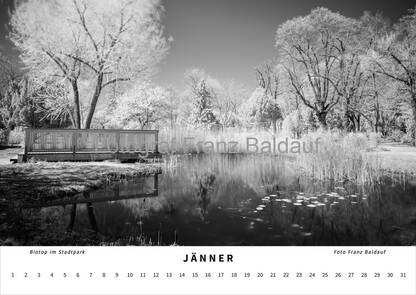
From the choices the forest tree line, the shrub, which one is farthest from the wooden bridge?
the shrub

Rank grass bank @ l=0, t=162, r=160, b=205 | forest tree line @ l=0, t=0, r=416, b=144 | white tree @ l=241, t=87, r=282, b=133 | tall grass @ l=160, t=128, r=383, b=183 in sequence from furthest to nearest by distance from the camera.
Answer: white tree @ l=241, t=87, r=282, b=133 → forest tree line @ l=0, t=0, r=416, b=144 → tall grass @ l=160, t=128, r=383, b=183 → grass bank @ l=0, t=162, r=160, b=205

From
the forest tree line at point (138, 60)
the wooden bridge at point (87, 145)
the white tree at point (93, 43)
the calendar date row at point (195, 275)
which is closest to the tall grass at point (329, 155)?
the forest tree line at point (138, 60)

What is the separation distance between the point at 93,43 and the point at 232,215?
7.45 m

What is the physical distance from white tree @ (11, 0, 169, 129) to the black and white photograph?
0.14ft

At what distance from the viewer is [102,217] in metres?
2.70

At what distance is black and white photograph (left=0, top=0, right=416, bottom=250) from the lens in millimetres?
2490

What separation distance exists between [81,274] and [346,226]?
221 cm

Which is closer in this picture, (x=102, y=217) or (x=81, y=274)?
(x=81, y=274)

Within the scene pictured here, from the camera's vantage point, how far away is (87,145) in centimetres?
637

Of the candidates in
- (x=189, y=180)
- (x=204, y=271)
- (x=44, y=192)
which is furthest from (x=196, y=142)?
(x=204, y=271)

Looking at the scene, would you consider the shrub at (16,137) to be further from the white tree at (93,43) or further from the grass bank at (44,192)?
the grass bank at (44,192)

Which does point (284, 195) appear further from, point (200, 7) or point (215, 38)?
point (200, 7)

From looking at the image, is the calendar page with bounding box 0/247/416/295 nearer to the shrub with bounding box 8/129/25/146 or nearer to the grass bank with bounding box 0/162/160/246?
the grass bank with bounding box 0/162/160/246

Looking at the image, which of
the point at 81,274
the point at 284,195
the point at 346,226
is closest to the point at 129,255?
the point at 81,274
